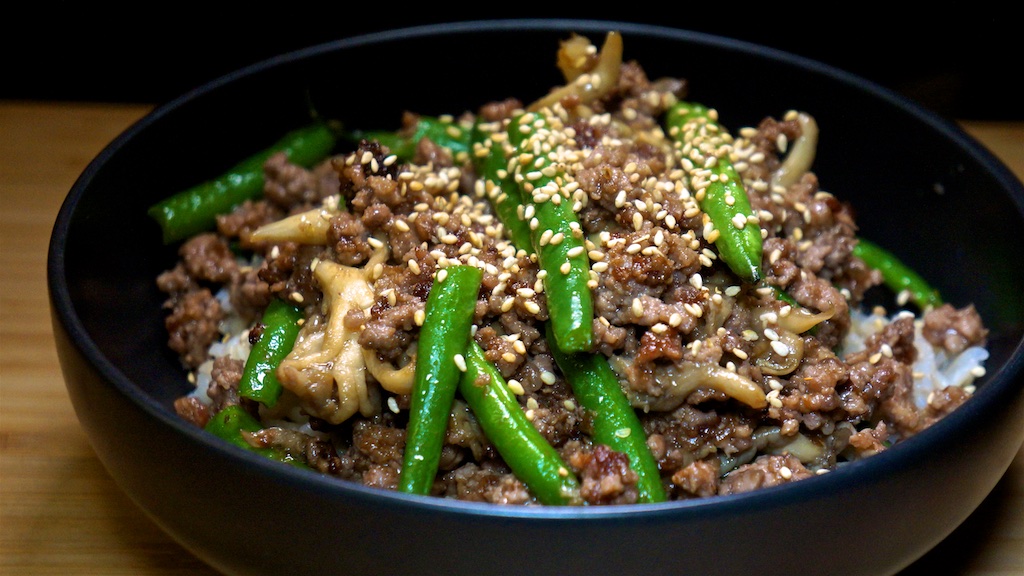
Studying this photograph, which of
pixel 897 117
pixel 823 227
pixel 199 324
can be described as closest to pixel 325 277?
pixel 199 324

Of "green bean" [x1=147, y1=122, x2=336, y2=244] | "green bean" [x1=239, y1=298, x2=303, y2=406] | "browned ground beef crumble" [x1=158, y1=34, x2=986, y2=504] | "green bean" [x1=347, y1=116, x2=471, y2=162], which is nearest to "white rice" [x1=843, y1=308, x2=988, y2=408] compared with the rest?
"browned ground beef crumble" [x1=158, y1=34, x2=986, y2=504]

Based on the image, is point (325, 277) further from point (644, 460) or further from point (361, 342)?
point (644, 460)

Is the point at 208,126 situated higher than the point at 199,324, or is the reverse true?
the point at 208,126

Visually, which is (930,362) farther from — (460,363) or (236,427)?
(236,427)

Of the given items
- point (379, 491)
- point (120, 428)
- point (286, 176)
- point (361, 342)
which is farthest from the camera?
point (286, 176)

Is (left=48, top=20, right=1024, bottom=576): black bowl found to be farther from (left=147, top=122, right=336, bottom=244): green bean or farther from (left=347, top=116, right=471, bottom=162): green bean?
(left=347, top=116, right=471, bottom=162): green bean

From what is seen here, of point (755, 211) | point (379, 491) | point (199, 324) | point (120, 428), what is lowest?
point (199, 324)

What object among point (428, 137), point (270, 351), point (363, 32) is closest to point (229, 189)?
point (428, 137)

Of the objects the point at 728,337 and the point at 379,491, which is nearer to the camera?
the point at 379,491
